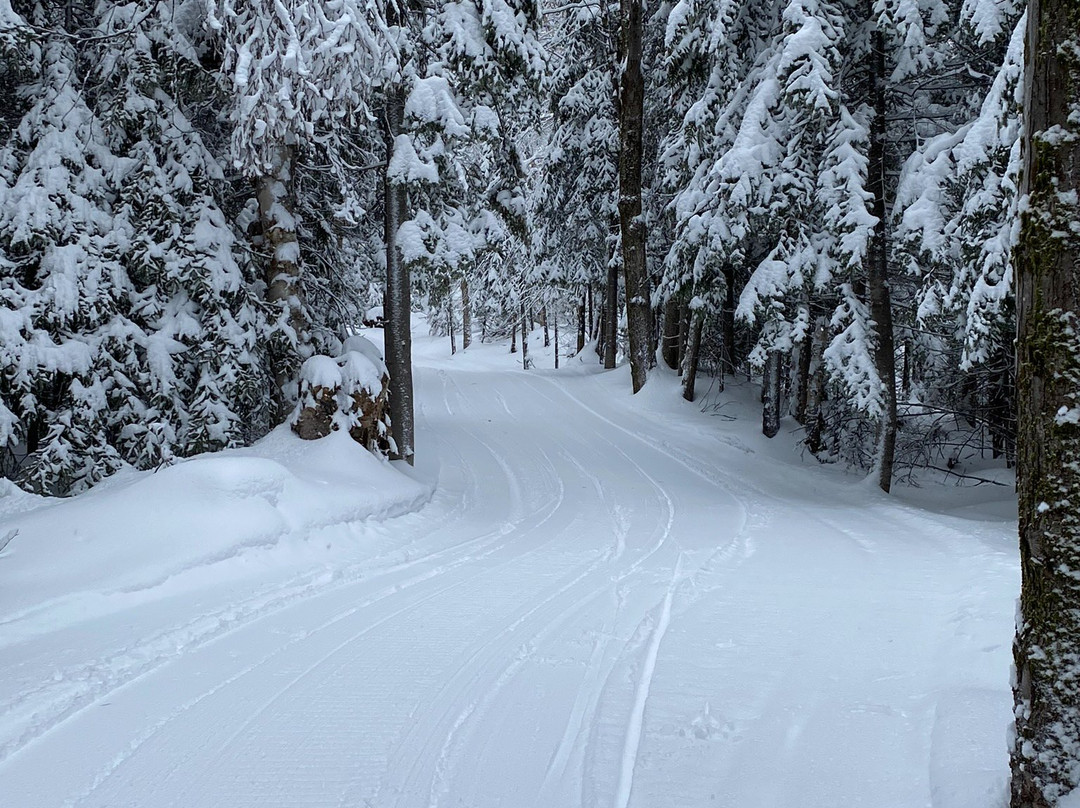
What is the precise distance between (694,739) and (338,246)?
10.2 meters

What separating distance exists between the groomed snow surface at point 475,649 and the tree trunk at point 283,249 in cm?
132

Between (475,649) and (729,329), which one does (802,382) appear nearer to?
(729,329)

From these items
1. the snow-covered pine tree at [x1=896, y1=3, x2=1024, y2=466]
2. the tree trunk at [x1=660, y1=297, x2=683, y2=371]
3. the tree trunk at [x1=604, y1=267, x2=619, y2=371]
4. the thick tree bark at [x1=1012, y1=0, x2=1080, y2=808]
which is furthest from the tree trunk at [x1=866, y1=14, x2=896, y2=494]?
the tree trunk at [x1=604, y1=267, x2=619, y2=371]

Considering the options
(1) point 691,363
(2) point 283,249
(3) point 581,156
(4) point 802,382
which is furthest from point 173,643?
(3) point 581,156

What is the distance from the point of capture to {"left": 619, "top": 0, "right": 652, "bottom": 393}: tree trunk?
17.6 m

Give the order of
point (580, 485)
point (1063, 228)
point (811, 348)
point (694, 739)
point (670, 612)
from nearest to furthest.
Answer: point (1063, 228)
point (694, 739)
point (670, 612)
point (580, 485)
point (811, 348)

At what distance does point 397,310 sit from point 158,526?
5.66 metres

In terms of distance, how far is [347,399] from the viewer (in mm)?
10133

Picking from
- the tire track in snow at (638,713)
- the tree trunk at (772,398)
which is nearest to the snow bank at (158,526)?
the tire track in snow at (638,713)

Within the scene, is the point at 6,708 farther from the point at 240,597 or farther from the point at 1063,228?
the point at 1063,228

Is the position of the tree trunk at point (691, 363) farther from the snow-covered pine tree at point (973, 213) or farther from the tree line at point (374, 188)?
the snow-covered pine tree at point (973, 213)

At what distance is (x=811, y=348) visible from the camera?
1723 centimetres

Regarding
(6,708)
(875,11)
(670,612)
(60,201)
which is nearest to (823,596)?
(670,612)

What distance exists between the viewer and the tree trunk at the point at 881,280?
11.2 metres
